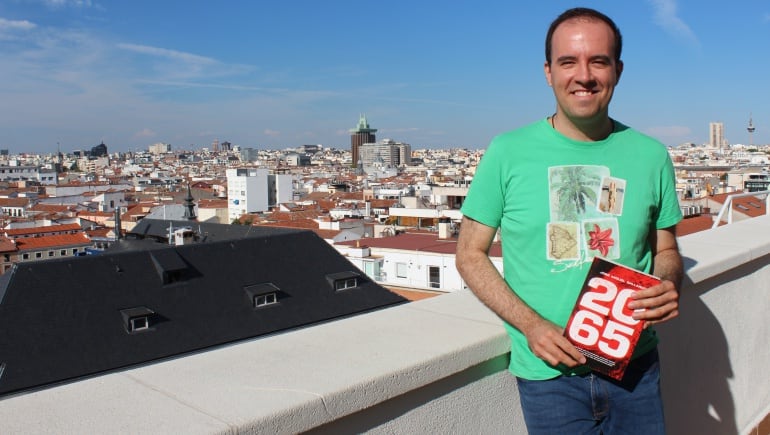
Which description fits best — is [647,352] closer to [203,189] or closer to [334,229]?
[334,229]

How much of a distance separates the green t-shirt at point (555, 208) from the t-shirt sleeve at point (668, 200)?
0.05m

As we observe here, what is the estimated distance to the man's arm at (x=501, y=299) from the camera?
1.73 m

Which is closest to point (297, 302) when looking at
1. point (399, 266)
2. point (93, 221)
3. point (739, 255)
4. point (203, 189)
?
point (399, 266)

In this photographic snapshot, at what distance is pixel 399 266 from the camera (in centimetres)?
2917

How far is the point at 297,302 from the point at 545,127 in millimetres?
18495

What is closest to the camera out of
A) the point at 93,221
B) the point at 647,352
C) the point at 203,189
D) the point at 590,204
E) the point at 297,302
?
the point at 590,204

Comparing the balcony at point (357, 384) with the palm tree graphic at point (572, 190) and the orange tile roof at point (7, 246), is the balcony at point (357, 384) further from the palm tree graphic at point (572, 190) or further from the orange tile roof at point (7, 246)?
the orange tile roof at point (7, 246)

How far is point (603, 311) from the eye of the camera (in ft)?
5.74

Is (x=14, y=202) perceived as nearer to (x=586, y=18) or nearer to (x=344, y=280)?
(x=344, y=280)

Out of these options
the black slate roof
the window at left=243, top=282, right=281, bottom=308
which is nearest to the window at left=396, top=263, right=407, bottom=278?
the black slate roof

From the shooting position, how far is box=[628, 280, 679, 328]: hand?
1.75m

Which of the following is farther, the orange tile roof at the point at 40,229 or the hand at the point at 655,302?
the orange tile roof at the point at 40,229

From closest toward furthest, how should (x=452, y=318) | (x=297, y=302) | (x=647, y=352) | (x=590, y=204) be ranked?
(x=590, y=204)
(x=647, y=352)
(x=452, y=318)
(x=297, y=302)

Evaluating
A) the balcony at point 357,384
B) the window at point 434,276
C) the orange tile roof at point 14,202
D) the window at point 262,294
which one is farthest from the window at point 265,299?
the orange tile roof at point 14,202
